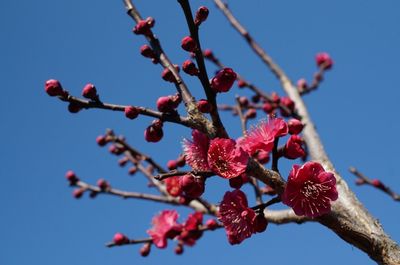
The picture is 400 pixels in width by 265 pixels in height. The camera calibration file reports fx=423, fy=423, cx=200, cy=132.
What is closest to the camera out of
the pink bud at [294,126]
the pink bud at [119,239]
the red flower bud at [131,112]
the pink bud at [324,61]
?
the red flower bud at [131,112]

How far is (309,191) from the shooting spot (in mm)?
1646

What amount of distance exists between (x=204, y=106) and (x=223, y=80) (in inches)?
4.8

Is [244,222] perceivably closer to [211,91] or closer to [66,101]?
[211,91]

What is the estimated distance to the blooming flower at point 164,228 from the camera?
297 centimetres

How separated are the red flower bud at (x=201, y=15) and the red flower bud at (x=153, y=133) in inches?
17.0

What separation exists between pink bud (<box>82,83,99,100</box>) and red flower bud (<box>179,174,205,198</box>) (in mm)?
483

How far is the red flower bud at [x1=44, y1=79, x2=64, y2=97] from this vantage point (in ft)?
5.49

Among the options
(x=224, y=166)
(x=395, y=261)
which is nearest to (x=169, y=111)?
(x=224, y=166)

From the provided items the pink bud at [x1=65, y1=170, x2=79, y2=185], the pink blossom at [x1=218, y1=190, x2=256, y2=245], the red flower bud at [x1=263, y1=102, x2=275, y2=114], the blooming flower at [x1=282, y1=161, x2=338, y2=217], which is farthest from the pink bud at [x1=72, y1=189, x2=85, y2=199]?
the blooming flower at [x1=282, y1=161, x2=338, y2=217]

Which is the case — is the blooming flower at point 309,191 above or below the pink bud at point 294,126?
below

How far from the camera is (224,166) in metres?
1.56

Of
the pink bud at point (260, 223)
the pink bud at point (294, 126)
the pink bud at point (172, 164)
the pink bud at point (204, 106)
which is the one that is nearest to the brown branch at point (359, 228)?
the pink bud at point (260, 223)

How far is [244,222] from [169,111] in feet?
1.75

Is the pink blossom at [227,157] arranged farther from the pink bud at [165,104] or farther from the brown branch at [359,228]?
the brown branch at [359,228]
